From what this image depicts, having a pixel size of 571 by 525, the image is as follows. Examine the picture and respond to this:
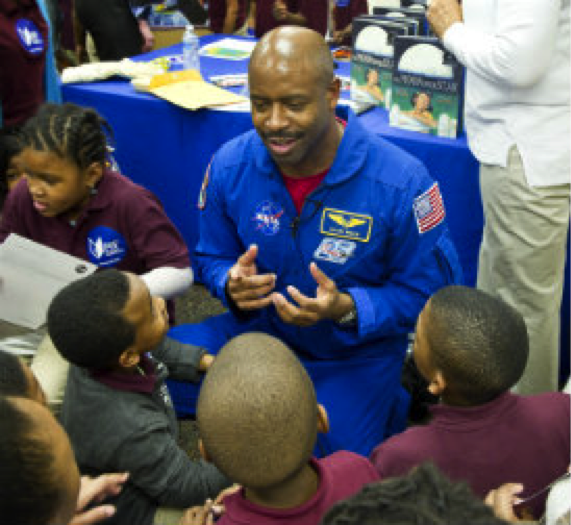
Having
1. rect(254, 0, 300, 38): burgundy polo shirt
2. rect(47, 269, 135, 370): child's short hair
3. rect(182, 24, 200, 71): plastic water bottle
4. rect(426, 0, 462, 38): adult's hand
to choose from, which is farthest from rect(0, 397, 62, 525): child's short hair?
rect(254, 0, 300, 38): burgundy polo shirt

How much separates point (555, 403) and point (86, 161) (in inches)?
59.0

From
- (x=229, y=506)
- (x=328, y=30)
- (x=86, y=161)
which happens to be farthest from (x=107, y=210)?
(x=328, y=30)

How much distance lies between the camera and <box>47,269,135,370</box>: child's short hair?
1.54 metres

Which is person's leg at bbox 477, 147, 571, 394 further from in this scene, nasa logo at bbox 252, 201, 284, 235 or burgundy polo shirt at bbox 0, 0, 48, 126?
burgundy polo shirt at bbox 0, 0, 48, 126

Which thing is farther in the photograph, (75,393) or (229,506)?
(75,393)

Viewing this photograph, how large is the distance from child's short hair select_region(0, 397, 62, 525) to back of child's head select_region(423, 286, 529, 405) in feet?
2.76

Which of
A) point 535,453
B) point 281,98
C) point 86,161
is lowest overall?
point 535,453

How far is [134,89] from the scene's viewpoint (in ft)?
11.4

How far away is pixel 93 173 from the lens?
2.11 m

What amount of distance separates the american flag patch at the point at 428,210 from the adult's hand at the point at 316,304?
0.32 meters

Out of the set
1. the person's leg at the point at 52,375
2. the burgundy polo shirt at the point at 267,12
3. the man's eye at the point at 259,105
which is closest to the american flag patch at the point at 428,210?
the man's eye at the point at 259,105

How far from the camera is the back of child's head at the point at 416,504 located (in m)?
0.69

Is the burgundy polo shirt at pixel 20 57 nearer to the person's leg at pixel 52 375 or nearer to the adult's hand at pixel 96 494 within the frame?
the person's leg at pixel 52 375

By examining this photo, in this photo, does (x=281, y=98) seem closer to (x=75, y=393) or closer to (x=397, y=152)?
(x=397, y=152)
